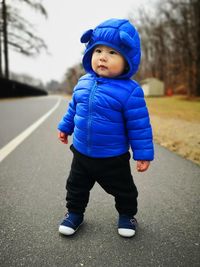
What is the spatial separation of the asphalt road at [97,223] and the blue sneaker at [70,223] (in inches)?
1.6

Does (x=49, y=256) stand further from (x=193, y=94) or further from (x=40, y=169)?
(x=193, y=94)

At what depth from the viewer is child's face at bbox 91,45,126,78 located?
217 cm

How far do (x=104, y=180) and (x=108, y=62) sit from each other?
855mm

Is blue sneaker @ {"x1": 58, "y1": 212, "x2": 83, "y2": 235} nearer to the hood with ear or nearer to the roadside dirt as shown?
the hood with ear

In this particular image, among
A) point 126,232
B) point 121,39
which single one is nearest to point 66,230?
point 126,232

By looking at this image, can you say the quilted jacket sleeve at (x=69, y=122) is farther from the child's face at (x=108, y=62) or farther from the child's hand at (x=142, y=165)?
the child's hand at (x=142, y=165)

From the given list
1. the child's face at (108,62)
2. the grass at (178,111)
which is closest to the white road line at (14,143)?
the child's face at (108,62)

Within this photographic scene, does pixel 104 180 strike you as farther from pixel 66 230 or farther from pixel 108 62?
pixel 108 62

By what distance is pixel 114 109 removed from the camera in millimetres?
2174

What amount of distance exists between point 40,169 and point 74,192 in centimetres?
148

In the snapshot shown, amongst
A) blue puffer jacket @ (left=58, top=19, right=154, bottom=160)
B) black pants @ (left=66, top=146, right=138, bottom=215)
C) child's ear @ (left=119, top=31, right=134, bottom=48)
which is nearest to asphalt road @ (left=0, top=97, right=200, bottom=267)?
black pants @ (left=66, top=146, right=138, bottom=215)

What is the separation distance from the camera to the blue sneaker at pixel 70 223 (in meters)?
2.17

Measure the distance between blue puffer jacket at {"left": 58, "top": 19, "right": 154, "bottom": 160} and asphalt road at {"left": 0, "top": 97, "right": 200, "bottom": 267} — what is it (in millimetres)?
573

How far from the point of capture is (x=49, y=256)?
6.16 feet
